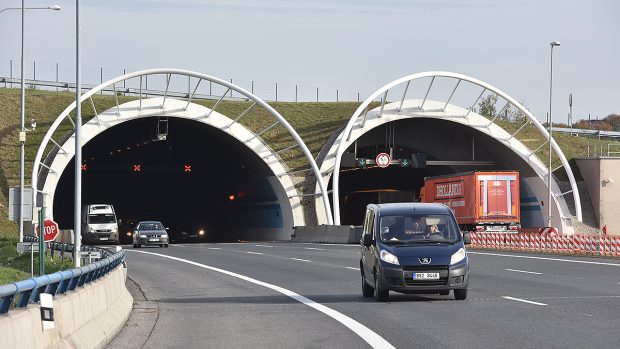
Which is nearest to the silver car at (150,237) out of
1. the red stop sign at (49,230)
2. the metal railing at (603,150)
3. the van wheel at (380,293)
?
A: the red stop sign at (49,230)

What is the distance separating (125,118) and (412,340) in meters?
53.9

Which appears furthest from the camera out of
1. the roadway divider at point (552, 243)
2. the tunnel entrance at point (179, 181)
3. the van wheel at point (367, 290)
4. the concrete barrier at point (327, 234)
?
the tunnel entrance at point (179, 181)

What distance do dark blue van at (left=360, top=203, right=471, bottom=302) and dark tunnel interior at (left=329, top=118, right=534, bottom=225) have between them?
5240cm

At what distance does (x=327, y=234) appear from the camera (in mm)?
63812

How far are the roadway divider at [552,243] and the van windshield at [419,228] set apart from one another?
2290 centimetres

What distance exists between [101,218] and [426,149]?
2255cm

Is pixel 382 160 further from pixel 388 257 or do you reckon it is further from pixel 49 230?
pixel 388 257

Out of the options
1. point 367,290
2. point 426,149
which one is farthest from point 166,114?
point 367,290

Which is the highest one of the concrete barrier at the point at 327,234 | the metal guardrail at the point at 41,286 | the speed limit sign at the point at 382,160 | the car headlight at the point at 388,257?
Result: the speed limit sign at the point at 382,160

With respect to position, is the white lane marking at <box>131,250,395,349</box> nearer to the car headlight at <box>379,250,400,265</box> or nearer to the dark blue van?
the dark blue van

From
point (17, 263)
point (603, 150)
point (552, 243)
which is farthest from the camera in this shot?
point (603, 150)

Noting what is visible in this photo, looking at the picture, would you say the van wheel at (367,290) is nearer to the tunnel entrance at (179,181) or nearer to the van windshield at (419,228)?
the van windshield at (419,228)

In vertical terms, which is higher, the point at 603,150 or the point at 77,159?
the point at 603,150

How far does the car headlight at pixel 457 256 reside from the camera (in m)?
19.8
